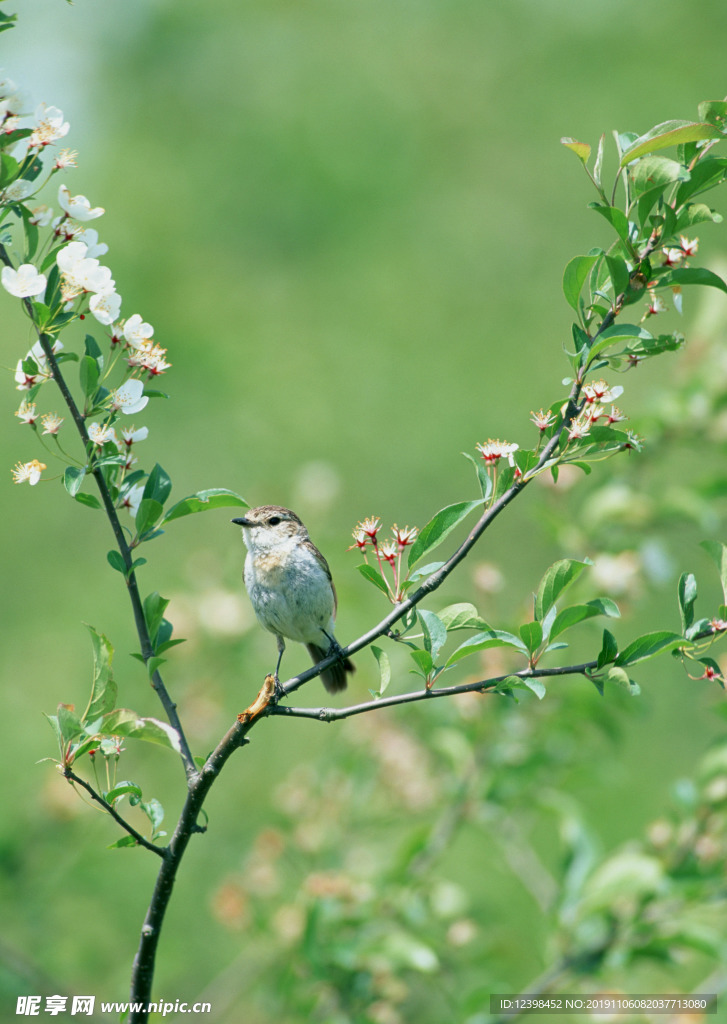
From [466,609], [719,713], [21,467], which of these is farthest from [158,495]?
[719,713]

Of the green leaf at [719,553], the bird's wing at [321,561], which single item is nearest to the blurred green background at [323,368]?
the bird's wing at [321,561]

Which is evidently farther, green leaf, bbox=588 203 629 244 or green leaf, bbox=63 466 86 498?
green leaf, bbox=63 466 86 498

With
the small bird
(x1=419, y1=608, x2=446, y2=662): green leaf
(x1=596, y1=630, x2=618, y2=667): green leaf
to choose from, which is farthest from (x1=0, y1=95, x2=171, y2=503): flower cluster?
the small bird

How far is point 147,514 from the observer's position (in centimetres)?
197

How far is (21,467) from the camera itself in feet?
6.75

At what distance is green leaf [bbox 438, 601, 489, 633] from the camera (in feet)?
6.34

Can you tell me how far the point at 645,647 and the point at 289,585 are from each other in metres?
1.86

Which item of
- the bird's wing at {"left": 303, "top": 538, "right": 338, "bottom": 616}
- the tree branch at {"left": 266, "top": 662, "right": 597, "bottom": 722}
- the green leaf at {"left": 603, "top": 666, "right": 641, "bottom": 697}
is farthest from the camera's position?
the bird's wing at {"left": 303, "top": 538, "right": 338, "bottom": 616}

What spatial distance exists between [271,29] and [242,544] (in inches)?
817

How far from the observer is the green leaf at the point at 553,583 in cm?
197

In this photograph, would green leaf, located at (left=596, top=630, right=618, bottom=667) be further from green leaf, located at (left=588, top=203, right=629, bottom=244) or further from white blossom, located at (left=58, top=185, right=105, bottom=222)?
white blossom, located at (left=58, top=185, right=105, bottom=222)

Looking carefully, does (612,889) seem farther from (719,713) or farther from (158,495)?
(158,495)

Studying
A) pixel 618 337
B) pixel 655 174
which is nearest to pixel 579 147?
pixel 655 174

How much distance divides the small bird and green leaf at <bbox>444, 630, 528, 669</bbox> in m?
1.54
